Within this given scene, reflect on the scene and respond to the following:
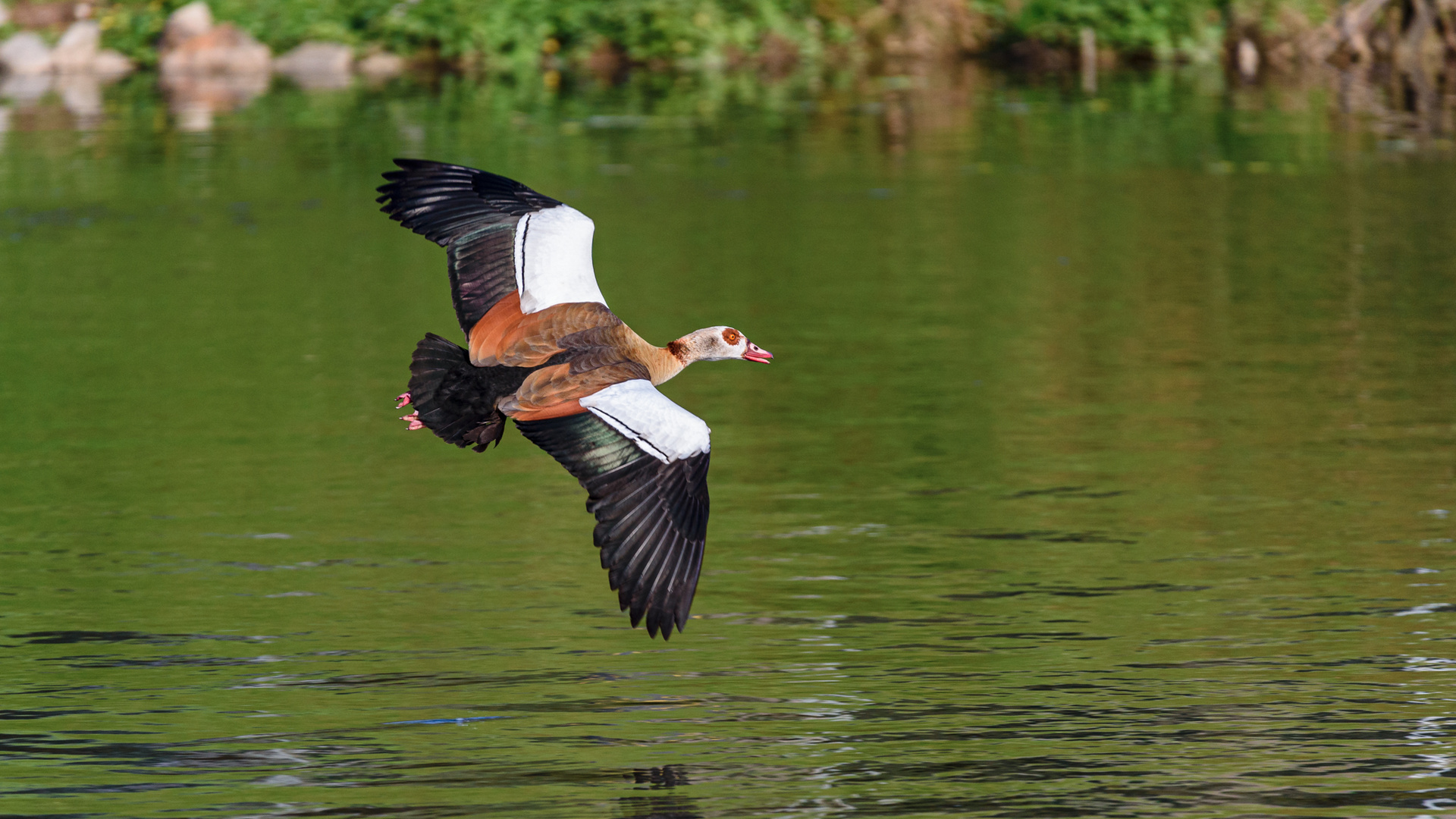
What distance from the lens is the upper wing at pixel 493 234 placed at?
8.14 meters

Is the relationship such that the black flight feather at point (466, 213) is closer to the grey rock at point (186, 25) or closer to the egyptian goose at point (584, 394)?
the egyptian goose at point (584, 394)

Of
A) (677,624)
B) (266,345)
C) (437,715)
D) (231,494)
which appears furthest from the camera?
(266,345)

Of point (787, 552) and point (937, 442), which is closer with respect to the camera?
point (787, 552)

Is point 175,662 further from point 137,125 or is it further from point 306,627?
point 137,125

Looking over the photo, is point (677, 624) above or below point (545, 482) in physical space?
above

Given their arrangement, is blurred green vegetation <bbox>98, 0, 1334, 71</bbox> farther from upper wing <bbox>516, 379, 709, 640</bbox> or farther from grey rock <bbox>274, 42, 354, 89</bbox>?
upper wing <bbox>516, 379, 709, 640</bbox>

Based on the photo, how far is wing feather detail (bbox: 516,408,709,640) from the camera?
7402 millimetres

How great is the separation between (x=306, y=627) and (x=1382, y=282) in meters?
10.6

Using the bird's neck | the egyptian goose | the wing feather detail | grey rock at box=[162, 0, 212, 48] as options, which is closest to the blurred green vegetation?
grey rock at box=[162, 0, 212, 48]

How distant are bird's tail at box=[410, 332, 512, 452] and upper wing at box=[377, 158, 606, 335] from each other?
36cm

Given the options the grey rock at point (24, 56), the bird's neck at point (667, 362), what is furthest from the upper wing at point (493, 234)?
the grey rock at point (24, 56)

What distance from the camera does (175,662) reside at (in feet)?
29.9

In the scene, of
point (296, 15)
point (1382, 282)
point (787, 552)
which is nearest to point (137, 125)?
point (296, 15)

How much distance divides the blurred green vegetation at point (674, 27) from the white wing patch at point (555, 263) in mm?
28841
